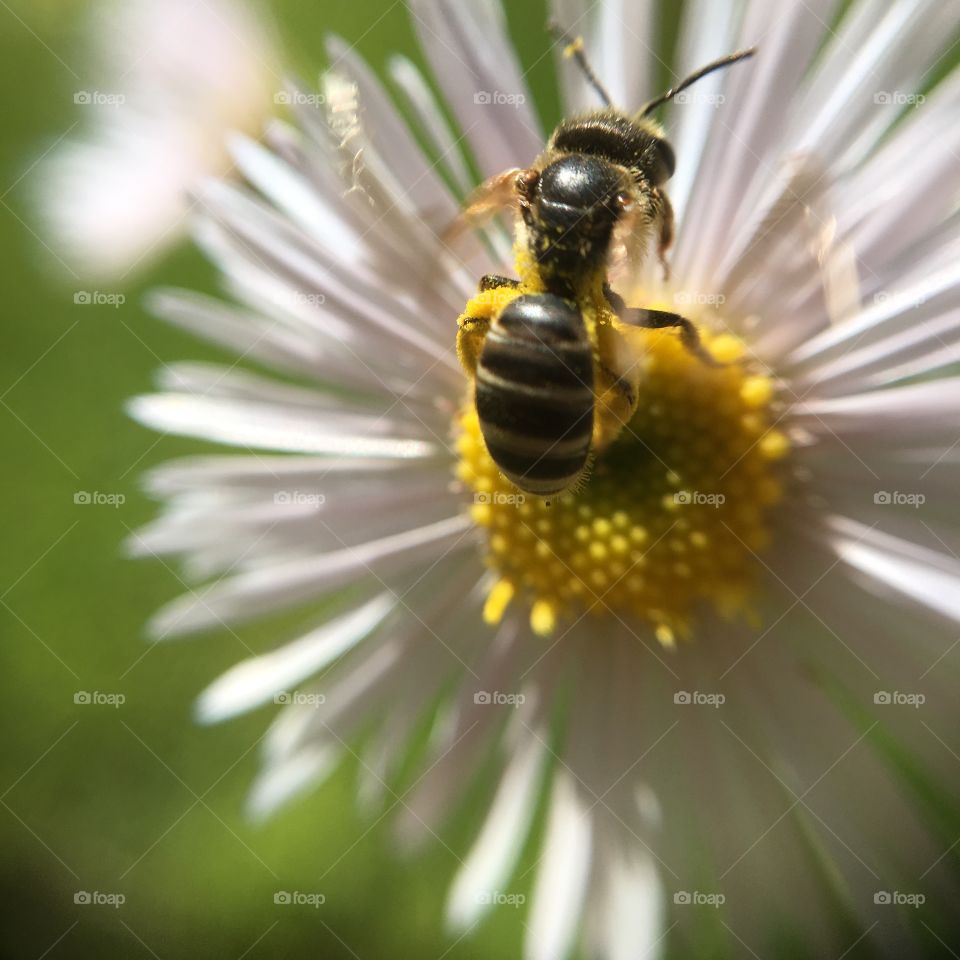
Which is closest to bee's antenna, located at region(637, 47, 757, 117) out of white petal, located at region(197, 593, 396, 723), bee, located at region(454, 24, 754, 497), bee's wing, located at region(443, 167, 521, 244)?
bee, located at region(454, 24, 754, 497)

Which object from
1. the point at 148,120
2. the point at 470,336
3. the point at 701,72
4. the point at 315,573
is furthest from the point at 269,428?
the point at 148,120

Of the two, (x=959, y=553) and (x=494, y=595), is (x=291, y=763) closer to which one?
(x=494, y=595)

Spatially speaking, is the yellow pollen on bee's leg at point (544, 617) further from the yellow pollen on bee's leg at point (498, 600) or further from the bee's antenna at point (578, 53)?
the bee's antenna at point (578, 53)

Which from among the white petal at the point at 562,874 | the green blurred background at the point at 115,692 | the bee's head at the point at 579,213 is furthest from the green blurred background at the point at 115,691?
the bee's head at the point at 579,213

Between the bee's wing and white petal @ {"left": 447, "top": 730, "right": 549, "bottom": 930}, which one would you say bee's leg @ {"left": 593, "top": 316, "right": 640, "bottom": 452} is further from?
white petal @ {"left": 447, "top": 730, "right": 549, "bottom": 930}

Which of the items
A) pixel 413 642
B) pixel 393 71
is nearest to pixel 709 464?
pixel 413 642
